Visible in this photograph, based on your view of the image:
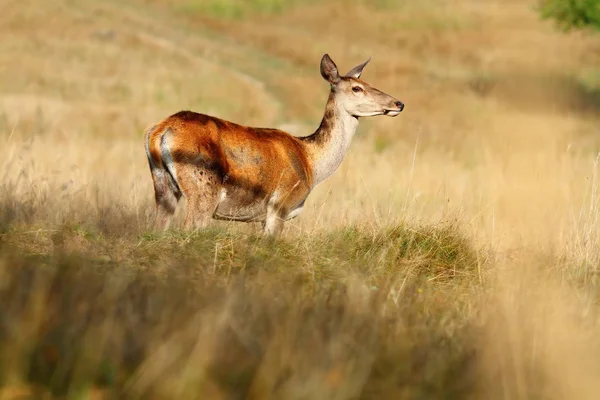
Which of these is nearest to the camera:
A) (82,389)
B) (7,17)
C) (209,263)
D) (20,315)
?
(82,389)

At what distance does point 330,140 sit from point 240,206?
1464mm

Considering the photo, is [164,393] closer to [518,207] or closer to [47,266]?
[47,266]

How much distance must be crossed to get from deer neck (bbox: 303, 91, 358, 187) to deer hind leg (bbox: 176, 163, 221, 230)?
5.07 ft

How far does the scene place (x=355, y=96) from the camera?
980cm

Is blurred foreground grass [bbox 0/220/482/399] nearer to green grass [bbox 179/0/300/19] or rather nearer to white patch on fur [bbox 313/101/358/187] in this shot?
white patch on fur [bbox 313/101/358/187]

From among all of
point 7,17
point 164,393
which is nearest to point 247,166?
point 164,393

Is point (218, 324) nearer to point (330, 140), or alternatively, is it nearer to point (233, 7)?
point (330, 140)

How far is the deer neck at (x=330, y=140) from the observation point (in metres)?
9.62

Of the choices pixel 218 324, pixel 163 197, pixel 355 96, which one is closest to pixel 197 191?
pixel 163 197

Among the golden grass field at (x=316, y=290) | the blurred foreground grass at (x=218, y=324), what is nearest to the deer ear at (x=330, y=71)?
the golden grass field at (x=316, y=290)

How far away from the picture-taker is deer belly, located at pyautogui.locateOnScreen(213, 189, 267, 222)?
850 centimetres

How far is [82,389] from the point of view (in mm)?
4066

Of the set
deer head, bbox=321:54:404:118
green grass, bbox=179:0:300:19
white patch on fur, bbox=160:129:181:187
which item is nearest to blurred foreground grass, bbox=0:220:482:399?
white patch on fur, bbox=160:129:181:187

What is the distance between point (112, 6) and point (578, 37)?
70.1ft
